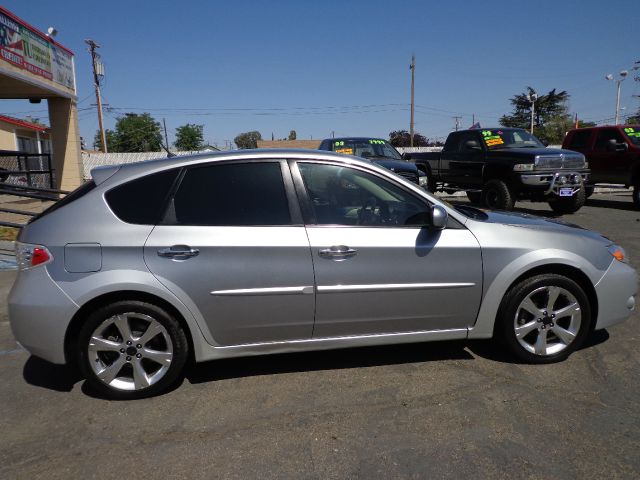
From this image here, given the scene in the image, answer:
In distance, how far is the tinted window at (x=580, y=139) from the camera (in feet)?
45.1

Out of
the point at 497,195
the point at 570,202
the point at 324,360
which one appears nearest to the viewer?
the point at 324,360

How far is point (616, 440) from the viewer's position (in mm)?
2732

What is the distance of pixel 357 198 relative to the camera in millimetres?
3600

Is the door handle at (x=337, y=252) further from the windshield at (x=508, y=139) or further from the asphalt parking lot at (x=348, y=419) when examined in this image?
the windshield at (x=508, y=139)

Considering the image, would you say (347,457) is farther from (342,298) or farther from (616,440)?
(616,440)

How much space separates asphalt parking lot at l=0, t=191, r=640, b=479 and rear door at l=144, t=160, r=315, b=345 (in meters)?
0.49

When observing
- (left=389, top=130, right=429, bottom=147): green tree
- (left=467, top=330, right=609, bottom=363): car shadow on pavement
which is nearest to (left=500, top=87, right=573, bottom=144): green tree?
(left=389, top=130, right=429, bottom=147): green tree

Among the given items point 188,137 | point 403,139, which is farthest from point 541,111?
point 188,137

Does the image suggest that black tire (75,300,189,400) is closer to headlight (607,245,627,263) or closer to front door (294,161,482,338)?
front door (294,161,482,338)

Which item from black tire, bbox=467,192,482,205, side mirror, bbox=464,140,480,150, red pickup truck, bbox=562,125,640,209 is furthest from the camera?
red pickup truck, bbox=562,125,640,209

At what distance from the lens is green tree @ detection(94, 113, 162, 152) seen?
2879 inches

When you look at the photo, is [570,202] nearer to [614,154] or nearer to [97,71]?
[614,154]

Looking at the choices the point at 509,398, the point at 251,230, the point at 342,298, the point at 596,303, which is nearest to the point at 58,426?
the point at 251,230

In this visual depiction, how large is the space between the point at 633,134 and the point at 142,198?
13.5 metres
